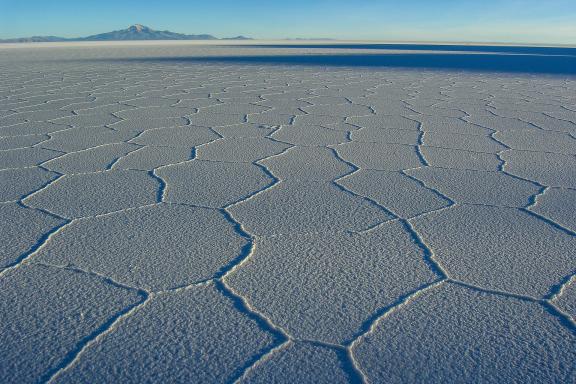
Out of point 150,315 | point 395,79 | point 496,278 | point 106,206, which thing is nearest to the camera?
point 150,315

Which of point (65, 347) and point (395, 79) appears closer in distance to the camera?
point (65, 347)

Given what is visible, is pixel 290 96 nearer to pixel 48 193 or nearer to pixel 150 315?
pixel 48 193

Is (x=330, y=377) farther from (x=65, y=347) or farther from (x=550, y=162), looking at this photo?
(x=550, y=162)

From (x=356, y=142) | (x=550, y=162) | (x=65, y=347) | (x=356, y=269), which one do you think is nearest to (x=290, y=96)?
(x=356, y=142)

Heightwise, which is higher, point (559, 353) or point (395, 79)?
point (559, 353)

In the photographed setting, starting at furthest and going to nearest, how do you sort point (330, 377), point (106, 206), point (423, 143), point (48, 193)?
point (423, 143) < point (48, 193) < point (106, 206) < point (330, 377)

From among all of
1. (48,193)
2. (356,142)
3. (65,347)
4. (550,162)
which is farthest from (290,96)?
(65,347)
